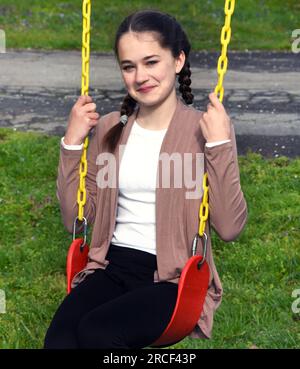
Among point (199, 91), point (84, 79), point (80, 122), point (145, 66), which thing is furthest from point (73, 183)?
point (199, 91)

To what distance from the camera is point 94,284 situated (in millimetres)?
3680

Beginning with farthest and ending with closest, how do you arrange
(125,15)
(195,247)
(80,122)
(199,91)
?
(125,15)
(199,91)
(80,122)
(195,247)

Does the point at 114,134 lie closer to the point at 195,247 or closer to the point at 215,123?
the point at 215,123

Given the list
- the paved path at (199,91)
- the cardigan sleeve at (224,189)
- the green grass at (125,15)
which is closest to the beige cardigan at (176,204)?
the cardigan sleeve at (224,189)

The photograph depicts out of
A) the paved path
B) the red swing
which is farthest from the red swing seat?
the paved path

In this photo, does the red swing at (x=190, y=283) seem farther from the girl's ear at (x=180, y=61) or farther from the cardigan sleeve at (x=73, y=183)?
the girl's ear at (x=180, y=61)

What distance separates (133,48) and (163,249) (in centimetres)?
79

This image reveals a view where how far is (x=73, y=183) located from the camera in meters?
3.81

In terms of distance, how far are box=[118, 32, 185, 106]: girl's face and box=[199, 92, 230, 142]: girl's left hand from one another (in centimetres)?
24

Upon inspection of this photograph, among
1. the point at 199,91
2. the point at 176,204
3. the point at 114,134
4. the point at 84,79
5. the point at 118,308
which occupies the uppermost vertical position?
the point at 84,79

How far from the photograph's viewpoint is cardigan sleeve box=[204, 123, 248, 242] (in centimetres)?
350

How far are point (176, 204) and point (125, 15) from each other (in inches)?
491

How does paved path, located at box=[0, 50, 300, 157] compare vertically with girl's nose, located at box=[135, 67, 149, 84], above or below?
below

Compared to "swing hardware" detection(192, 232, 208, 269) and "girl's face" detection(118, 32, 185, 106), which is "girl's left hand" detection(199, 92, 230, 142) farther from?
"swing hardware" detection(192, 232, 208, 269)
